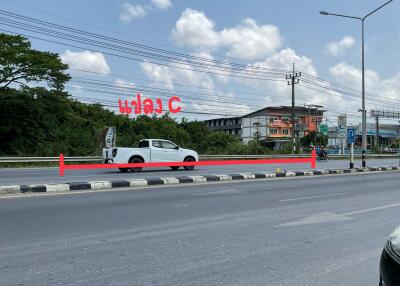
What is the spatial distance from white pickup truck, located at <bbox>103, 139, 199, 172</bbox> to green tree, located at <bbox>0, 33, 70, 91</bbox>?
53.1 feet

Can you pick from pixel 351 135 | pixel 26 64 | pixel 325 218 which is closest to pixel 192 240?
pixel 325 218

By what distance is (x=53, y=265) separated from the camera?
4770mm

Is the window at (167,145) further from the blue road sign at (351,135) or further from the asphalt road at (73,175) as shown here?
the blue road sign at (351,135)

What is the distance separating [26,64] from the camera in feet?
109

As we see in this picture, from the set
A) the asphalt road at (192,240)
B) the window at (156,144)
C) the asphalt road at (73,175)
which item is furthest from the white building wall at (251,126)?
the asphalt road at (192,240)

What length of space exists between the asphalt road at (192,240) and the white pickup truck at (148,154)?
9.75 m

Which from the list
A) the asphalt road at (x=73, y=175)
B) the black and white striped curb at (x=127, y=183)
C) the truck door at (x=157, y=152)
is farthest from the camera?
the truck door at (x=157, y=152)

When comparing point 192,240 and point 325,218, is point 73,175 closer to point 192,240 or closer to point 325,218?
point 325,218

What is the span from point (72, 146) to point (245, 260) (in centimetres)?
3415

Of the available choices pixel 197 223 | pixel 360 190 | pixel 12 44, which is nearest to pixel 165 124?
pixel 12 44

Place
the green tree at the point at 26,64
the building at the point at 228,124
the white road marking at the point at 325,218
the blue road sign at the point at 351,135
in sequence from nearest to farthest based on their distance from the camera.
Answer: the white road marking at the point at 325,218
the blue road sign at the point at 351,135
the green tree at the point at 26,64
the building at the point at 228,124

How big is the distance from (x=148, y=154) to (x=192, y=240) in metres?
15.4

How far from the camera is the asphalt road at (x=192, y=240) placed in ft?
14.8

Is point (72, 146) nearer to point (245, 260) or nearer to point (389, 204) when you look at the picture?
point (389, 204)
